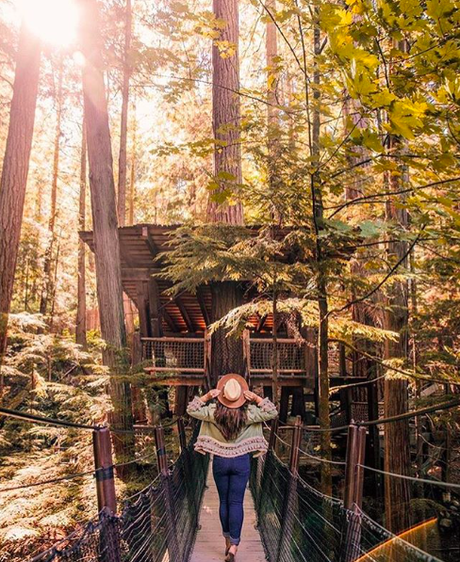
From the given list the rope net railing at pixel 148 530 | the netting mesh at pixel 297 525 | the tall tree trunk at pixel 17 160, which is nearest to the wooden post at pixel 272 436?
the netting mesh at pixel 297 525

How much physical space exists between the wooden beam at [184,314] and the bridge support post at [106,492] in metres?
10.0

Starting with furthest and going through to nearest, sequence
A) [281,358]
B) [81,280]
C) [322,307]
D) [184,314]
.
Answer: [81,280], [184,314], [281,358], [322,307]

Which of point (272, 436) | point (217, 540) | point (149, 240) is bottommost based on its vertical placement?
point (217, 540)

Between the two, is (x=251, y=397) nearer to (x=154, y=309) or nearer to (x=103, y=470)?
(x=103, y=470)

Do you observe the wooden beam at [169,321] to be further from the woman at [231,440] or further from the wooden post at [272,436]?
the woman at [231,440]

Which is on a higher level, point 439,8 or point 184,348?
point 439,8

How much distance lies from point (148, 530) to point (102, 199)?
235 inches

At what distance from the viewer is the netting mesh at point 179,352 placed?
1051 centimetres

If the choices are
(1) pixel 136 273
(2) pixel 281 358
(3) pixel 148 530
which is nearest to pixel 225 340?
(2) pixel 281 358

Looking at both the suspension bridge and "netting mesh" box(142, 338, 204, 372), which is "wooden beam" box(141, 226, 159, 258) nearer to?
"netting mesh" box(142, 338, 204, 372)

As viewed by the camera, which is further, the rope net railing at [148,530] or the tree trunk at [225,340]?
the tree trunk at [225,340]

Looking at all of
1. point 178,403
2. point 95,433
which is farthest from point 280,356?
point 95,433

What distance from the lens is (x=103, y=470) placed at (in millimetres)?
2344

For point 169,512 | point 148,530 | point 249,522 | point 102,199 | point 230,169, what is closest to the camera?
point 169,512
